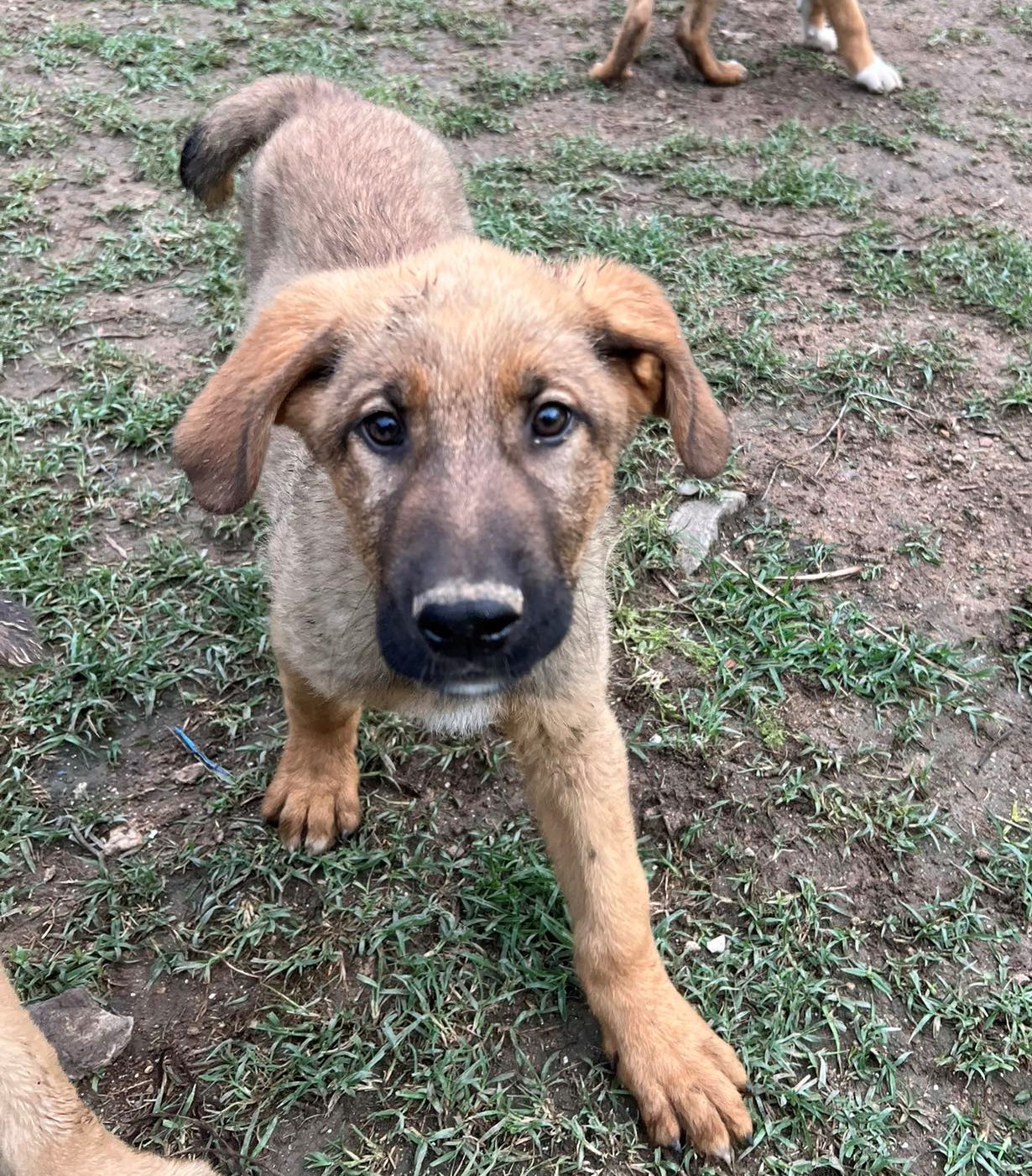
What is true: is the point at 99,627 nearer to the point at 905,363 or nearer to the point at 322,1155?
the point at 322,1155

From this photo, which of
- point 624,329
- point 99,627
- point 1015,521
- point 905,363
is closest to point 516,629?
point 624,329

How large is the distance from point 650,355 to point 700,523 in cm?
154

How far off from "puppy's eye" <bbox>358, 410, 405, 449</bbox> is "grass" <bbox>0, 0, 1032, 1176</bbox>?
54.6 inches

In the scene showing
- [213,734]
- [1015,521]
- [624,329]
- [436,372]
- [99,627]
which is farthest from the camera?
[1015,521]

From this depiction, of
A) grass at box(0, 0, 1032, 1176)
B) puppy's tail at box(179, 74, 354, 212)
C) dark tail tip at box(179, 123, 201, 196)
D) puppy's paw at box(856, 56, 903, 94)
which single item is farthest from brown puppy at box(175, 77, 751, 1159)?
puppy's paw at box(856, 56, 903, 94)

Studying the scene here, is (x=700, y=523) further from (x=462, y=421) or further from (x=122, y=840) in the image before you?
(x=122, y=840)

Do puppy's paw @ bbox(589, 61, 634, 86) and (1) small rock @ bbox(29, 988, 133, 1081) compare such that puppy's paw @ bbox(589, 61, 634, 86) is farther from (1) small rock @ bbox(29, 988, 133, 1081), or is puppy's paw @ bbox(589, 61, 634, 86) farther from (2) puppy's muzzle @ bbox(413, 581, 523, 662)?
(1) small rock @ bbox(29, 988, 133, 1081)

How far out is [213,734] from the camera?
3.31 m

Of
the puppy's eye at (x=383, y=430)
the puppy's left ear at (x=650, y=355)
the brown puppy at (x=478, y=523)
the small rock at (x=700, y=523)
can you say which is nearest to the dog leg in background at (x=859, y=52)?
the small rock at (x=700, y=523)

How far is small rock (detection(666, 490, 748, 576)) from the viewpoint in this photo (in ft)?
12.5

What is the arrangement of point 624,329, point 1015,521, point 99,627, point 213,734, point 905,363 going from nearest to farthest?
point 624,329
point 213,734
point 99,627
point 1015,521
point 905,363

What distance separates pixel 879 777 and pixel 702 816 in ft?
2.02

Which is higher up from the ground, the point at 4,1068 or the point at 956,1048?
the point at 4,1068

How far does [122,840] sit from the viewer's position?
3.00m
